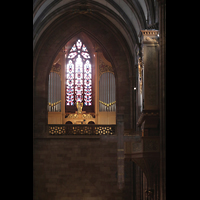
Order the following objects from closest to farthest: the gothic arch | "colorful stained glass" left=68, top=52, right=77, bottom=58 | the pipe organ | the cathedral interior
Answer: the cathedral interior
the gothic arch
the pipe organ
"colorful stained glass" left=68, top=52, right=77, bottom=58

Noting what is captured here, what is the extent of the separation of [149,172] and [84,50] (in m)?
10.4

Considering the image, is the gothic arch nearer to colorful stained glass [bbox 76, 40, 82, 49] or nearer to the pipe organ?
the pipe organ

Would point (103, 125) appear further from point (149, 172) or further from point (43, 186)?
point (149, 172)

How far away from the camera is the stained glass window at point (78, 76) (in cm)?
2197

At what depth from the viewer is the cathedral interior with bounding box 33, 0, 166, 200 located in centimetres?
1895

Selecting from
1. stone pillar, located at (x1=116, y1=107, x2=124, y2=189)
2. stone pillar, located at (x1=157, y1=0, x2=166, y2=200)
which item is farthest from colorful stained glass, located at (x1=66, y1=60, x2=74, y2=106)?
stone pillar, located at (x1=116, y1=107, x2=124, y2=189)

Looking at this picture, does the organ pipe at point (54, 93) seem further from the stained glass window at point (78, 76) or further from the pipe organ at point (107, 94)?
the pipe organ at point (107, 94)

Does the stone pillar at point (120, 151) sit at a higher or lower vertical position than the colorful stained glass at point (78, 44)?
lower

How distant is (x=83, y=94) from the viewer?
2208 cm

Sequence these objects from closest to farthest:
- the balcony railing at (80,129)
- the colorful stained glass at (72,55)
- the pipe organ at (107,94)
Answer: the balcony railing at (80,129)
the pipe organ at (107,94)
the colorful stained glass at (72,55)

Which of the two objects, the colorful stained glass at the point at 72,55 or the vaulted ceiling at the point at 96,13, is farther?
the colorful stained glass at the point at 72,55

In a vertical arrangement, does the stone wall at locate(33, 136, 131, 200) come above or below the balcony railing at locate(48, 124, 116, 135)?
below

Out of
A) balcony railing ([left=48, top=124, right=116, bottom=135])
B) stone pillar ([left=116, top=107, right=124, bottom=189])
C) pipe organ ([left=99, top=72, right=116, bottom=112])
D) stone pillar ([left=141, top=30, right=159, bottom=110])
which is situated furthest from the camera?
pipe organ ([left=99, top=72, right=116, bottom=112])

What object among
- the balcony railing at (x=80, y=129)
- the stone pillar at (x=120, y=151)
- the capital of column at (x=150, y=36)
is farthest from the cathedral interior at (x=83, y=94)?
the stone pillar at (x=120, y=151)
